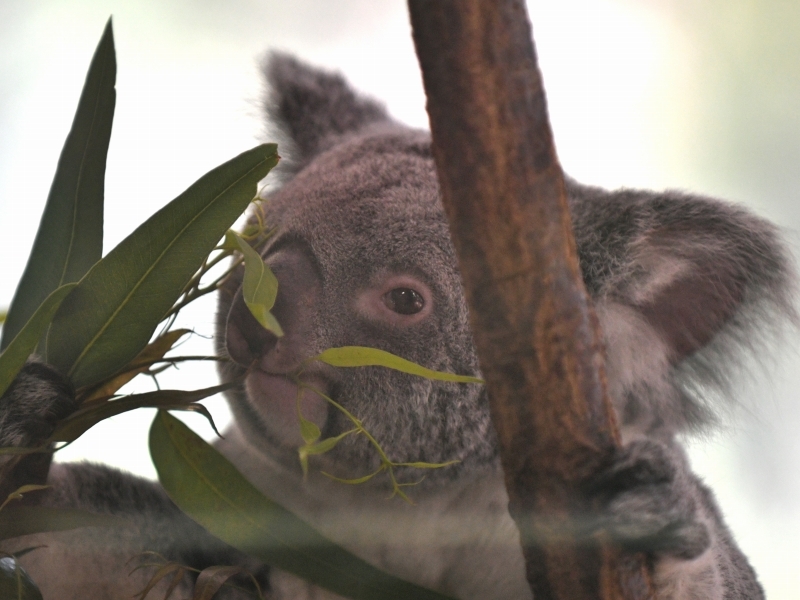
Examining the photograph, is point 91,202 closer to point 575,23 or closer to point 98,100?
point 98,100

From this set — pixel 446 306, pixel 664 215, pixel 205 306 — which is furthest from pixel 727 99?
pixel 205 306

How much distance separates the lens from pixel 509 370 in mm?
789

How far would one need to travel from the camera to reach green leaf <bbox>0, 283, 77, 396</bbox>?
0.83m

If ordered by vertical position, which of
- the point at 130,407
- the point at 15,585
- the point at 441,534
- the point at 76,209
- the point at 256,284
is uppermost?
the point at 76,209

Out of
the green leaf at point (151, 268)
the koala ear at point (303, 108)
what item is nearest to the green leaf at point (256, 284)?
the green leaf at point (151, 268)

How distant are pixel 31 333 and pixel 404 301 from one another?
0.51 metres

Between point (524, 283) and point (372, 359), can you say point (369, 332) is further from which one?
point (524, 283)

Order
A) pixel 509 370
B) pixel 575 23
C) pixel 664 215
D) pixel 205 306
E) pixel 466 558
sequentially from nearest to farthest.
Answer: pixel 509 370, pixel 664 215, pixel 466 558, pixel 205 306, pixel 575 23

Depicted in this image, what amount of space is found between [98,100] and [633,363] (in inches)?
31.8

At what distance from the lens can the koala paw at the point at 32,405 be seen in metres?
0.91

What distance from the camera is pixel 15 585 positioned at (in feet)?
2.98

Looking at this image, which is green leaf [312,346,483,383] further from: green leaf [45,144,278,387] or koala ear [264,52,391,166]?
koala ear [264,52,391,166]

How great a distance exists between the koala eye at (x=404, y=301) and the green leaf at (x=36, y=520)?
1.56 ft

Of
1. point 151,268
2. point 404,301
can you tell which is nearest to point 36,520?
point 151,268
